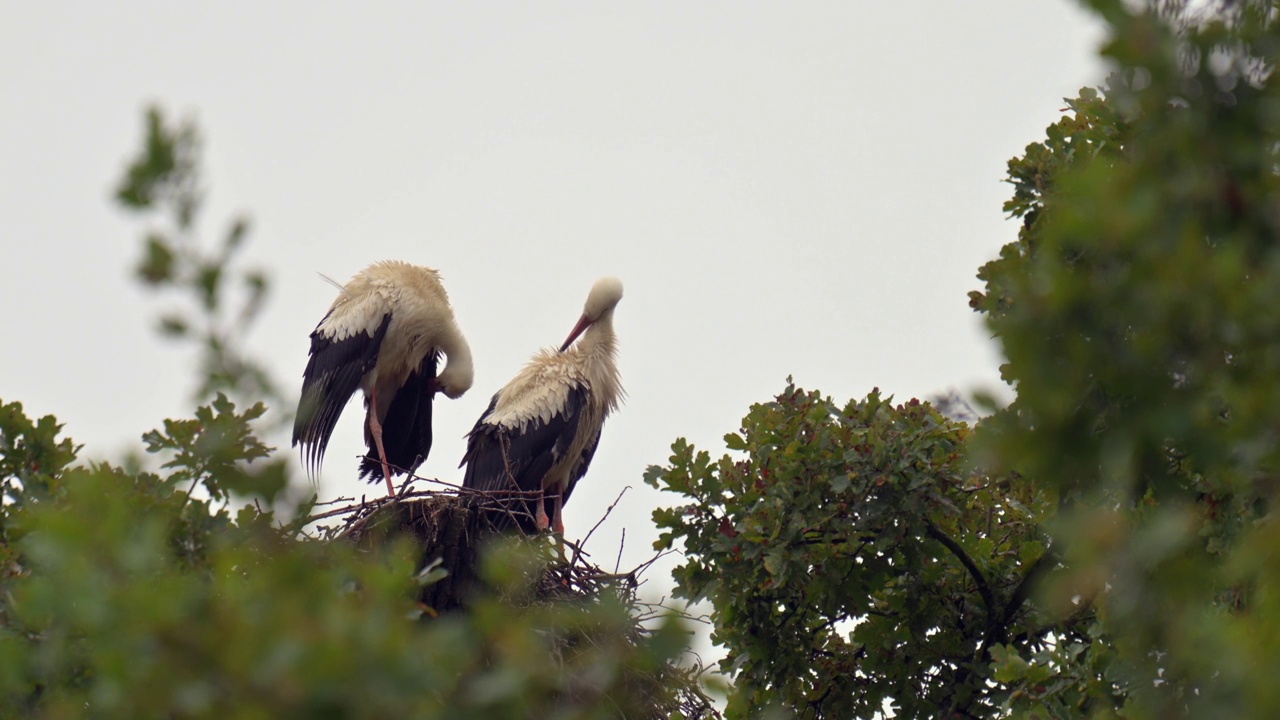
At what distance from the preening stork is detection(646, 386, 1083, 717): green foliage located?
140 inches

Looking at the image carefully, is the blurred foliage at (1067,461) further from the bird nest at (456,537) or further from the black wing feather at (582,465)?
the black wing feather at (582,465)

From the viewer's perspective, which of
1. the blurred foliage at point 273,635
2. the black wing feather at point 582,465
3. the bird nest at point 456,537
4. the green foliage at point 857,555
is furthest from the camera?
the black wing feather at point 582,465

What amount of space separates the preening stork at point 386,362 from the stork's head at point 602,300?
0.90 metres

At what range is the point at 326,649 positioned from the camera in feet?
4.61

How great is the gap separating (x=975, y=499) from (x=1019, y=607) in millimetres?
540

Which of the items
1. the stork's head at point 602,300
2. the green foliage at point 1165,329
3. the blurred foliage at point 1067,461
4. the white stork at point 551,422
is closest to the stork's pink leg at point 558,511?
the white stork at point 551,422

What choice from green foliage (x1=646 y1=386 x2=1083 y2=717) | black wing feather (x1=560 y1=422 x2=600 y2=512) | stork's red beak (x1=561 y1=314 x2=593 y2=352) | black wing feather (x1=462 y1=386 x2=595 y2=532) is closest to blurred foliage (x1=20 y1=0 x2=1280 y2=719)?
green foliage (x1=646 y1=386 x2=1083 y2=717)

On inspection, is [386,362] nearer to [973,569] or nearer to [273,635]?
[973,569]

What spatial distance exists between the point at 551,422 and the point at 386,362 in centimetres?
140

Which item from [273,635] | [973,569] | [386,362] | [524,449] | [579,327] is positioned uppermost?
[579,327]

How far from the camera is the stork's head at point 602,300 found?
31.7 ft

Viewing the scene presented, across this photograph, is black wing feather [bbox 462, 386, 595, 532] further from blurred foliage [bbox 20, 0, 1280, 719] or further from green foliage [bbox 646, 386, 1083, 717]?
blurred foliage [bbox 20, 0, 1280, 719]

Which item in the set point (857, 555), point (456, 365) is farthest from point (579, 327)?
point (857, 555)

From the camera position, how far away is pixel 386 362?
378 inches
